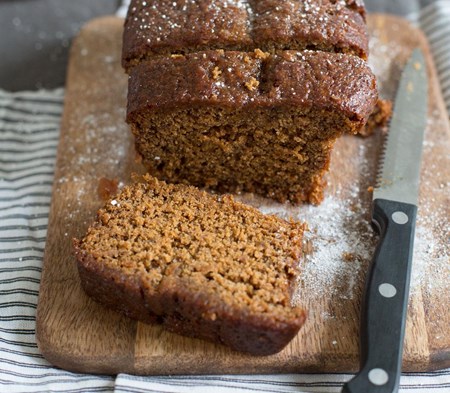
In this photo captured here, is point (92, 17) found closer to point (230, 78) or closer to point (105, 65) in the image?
point (105, 65)

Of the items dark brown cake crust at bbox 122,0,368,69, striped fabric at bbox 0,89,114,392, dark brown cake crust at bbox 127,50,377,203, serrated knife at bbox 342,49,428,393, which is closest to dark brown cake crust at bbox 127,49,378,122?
dark brown cake crust at bbox 127,50,377,203

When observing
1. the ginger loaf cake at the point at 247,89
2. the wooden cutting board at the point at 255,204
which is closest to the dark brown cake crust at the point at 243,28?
the ginger loaf cake at the point at 247,89

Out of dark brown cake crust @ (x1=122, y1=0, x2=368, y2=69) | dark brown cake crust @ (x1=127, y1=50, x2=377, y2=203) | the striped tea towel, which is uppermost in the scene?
dark brown cake crust @ (x1=122, y1=0, x2=368, y2=69)

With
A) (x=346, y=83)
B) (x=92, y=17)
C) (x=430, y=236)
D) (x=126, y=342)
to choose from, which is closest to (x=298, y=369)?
(x=126, y=342)

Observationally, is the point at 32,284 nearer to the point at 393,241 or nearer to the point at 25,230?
the point at 25,230

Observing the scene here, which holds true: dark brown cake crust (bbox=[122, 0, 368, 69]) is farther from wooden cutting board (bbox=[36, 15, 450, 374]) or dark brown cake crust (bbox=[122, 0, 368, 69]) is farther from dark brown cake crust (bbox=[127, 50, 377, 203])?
wooden cutting board (bbox=[36, 15, 450, 374])

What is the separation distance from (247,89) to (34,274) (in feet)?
4.83

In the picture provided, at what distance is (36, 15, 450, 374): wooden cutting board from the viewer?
9.91ft

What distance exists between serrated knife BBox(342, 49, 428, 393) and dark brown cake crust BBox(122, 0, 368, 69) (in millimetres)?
555

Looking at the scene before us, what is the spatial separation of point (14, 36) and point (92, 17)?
24.6 inches

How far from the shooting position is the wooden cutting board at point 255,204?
3020mm

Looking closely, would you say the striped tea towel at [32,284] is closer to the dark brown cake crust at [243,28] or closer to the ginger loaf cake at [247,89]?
the ginger loaf cake at [247,89]

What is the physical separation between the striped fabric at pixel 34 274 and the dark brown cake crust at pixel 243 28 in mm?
948

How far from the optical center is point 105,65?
4508 millimetres
